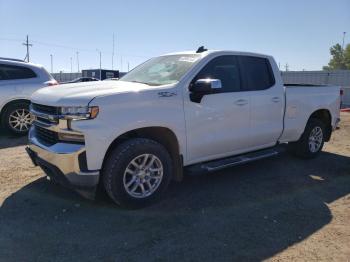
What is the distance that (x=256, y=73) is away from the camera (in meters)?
5.62

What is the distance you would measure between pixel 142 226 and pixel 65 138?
4.12 feet

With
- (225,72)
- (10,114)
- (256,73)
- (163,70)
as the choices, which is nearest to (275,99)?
(256,73)

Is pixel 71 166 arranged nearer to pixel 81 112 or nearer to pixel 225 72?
pixel 81 112

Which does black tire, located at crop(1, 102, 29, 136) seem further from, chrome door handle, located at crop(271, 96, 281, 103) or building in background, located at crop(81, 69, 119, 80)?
building in background, located at crop(81, 69, 119, 80)

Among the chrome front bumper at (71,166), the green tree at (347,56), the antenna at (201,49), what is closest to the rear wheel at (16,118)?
the chrome front bumper at (71,166)

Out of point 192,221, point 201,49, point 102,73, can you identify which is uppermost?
point 102,73

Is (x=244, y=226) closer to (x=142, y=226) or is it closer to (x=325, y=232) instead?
(x=325, y=232)

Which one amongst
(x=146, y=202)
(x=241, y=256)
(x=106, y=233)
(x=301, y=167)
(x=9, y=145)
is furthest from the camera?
(x=9, y=145)

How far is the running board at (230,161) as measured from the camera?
4.72 meters

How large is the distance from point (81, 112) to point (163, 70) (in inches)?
65.0

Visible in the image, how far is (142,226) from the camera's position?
3891 millimetres

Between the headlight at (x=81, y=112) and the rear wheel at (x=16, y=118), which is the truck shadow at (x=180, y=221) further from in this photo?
the rear wheel at (x=16, y=118)

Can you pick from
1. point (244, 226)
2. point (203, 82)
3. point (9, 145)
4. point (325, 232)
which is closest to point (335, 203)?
point (325, 232)

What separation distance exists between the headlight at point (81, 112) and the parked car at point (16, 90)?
4.99 metres
